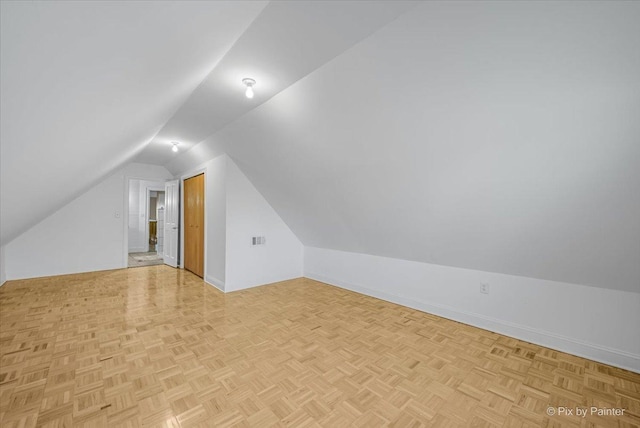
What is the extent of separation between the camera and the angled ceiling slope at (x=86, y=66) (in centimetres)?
74

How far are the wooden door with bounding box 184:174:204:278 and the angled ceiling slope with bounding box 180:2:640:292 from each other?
2140 mm

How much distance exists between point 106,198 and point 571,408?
7.52 metres

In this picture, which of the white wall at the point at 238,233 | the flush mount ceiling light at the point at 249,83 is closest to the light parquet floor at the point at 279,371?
the white wall at the point at 238,233

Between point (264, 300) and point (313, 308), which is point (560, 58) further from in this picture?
point (264, 300)

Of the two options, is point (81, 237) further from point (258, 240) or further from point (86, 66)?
point (86, 66)

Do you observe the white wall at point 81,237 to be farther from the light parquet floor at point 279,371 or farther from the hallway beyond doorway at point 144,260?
the light parquet floor at point 279,371

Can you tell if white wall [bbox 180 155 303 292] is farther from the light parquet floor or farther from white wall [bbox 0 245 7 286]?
white wall [bbox 0 245 7 286]

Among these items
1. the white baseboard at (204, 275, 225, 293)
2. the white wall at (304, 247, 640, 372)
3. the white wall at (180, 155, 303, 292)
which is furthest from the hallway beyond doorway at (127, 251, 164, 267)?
the white wall at (304, 247, 640, 372)

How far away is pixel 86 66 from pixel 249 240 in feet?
11.3

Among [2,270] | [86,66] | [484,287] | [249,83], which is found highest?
[249,83]

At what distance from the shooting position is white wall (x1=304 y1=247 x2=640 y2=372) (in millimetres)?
2236

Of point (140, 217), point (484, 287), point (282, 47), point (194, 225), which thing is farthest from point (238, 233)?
point (140, 217)

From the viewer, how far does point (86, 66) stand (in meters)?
1.04

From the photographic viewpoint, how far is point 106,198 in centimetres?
558
